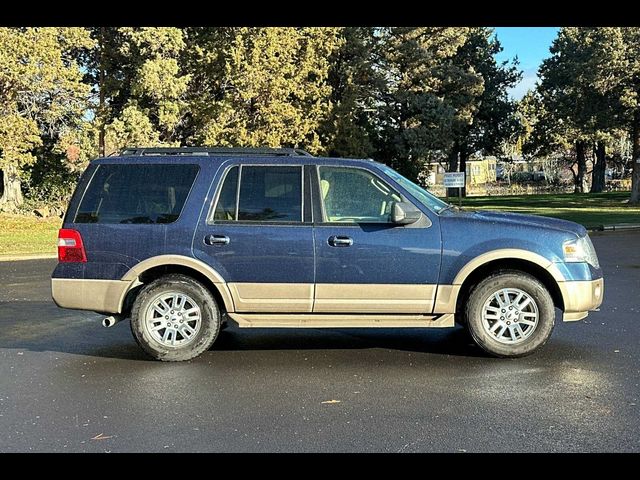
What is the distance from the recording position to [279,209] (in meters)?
6.91

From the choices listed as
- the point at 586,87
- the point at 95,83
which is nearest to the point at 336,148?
the point at 95,83

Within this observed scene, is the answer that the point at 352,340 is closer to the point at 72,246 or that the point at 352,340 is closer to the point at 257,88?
the point at 72,246

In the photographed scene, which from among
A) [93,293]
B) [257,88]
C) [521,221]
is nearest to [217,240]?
[93,293]

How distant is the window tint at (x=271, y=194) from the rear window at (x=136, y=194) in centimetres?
53

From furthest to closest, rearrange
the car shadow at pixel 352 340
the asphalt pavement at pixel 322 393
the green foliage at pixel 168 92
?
the green foliage at pixel 168 92 < the car shadow at pixel 352 340 < the asphalt pavement at pixel 322 393

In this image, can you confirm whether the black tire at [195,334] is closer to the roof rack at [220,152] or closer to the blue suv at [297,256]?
the blue suv at [297,256]

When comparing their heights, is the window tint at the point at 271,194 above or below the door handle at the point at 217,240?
above

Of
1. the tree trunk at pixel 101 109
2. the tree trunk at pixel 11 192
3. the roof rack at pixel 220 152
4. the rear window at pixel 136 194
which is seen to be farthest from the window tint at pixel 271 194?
the tree trunk at pixel 11 192

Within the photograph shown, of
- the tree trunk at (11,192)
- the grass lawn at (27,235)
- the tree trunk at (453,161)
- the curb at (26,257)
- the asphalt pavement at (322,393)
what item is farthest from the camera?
the tree trunk at (453,161)

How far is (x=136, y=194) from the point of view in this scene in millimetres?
6988

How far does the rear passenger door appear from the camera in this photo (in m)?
6.77

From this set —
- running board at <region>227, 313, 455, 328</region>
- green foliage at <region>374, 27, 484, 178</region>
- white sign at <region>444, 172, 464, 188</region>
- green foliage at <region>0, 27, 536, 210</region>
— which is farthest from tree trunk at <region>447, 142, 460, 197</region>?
running board at <region>227, 313, 455, 328</region>

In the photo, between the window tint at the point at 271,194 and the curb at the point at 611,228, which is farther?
the curb at the point at 611,228

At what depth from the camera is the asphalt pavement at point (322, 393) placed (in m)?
4.66
